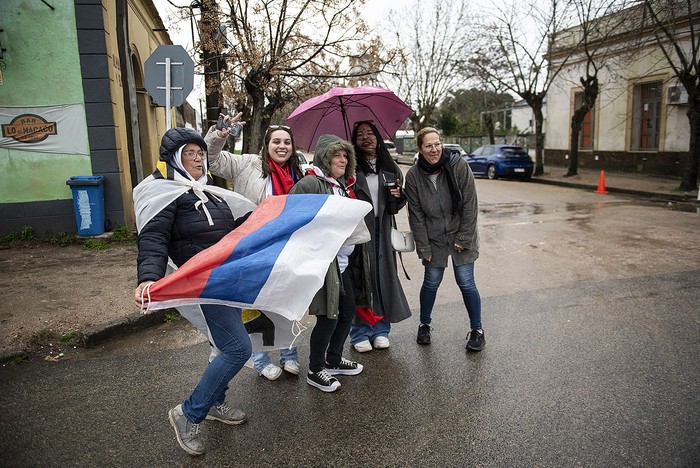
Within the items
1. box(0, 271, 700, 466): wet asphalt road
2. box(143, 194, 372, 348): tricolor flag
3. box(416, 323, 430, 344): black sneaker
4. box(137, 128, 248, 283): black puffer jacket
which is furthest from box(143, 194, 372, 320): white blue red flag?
box(416, 323, 430, 344): black sneaker

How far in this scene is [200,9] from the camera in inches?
413

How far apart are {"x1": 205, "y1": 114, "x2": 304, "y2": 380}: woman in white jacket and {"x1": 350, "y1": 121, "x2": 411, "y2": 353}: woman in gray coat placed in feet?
2.03

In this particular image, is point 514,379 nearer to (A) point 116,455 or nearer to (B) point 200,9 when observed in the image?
(A) point 116,455

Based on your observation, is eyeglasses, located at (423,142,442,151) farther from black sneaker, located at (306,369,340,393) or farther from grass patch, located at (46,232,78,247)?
grass patch, located at (46,232,78,247)

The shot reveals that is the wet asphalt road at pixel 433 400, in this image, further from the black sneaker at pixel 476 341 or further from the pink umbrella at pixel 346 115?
the pink umbrella at pixel 346 115

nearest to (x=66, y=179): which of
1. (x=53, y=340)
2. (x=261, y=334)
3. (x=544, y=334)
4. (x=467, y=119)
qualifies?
(x=53, y=340)

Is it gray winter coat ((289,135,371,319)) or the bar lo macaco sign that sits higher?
the bar lo macaco sign

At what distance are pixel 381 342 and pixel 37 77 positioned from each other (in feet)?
24.7

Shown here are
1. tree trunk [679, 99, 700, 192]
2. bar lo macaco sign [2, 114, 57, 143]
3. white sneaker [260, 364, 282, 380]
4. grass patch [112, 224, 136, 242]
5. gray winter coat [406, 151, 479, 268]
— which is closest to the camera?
white sneaker [260, 364, 282, 380]

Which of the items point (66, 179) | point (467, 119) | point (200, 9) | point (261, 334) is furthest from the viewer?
point (467, 119)

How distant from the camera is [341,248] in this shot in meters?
3.62

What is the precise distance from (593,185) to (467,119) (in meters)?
32.8

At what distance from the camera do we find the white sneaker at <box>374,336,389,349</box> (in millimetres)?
4484

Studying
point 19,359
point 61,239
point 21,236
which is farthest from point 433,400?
point 21,236
